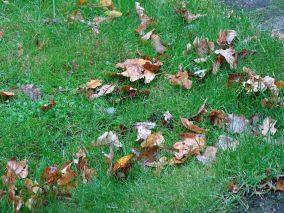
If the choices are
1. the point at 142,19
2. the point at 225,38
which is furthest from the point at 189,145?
the point at 142,19

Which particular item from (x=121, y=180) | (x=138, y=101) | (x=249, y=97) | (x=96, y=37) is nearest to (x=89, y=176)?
(x=121, y=180)

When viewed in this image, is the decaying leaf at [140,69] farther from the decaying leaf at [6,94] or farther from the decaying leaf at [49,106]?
the decaying leaf at [6,94]

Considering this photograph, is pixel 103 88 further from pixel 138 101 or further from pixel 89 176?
pixel 89 176

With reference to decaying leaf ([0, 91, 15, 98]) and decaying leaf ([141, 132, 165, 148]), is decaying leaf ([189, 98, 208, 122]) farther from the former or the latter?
decaying leaf ([0, 91, 15, 98])

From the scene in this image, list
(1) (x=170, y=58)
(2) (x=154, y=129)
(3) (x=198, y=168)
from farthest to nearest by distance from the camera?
(1) (x=170, y=58) → (2) (x=154, y=129) → (3) (x=198, y=168)

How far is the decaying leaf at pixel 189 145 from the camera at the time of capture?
337 centimetres

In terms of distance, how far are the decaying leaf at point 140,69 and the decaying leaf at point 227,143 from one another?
82 centimetres

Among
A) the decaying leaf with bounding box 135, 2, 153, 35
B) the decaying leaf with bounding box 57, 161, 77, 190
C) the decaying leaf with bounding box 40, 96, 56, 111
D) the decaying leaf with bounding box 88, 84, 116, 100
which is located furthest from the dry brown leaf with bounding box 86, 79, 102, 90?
the decaying leaf with bounding box 57, 161, 77, 190

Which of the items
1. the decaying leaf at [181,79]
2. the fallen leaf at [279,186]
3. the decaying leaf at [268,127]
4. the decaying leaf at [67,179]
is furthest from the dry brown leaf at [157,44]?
the fallen leaf at [279,186]

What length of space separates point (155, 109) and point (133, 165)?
65cm

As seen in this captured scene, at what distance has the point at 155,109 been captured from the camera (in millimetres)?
3855

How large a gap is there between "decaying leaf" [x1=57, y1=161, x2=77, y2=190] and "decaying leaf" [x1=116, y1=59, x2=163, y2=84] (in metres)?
1.01

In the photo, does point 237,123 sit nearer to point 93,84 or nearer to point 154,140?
point 154,140

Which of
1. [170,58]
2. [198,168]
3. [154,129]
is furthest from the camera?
[170,58]
